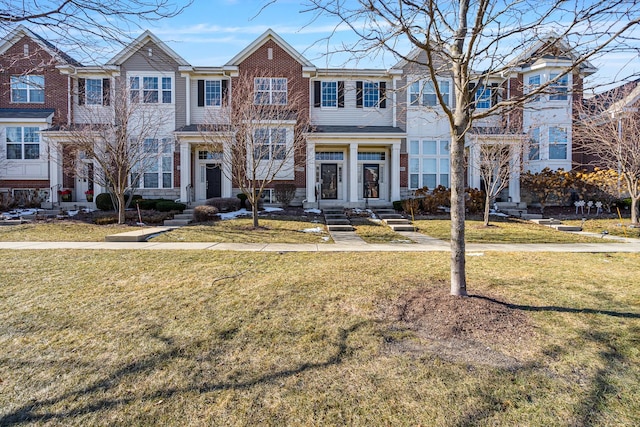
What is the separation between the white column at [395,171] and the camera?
62.4 feet

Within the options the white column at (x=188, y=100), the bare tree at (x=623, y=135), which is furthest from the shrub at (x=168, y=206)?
the bare tree at (x=623, y=135)

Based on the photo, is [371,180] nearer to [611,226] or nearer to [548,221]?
[548,221]

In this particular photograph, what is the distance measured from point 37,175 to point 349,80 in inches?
695

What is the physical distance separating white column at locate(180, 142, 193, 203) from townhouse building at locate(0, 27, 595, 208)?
0.05m

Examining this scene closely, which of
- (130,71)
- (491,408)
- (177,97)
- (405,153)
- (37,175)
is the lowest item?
(491,408)

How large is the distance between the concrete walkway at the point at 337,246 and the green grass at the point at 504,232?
2.48ft

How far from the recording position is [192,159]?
788 inches

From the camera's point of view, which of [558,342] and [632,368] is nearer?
[632,368]

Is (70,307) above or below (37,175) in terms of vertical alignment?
below

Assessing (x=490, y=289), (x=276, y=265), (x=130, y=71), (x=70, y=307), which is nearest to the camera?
(x=70, y=307)

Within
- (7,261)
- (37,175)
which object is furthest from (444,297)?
(37,175)

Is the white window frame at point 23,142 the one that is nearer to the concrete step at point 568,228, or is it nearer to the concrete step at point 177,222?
the concrete step at point 177,222

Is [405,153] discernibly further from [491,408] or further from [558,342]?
[491,408]

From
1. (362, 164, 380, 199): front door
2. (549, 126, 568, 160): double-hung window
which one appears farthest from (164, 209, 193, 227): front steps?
(549, 126, 568, 160): double-hung window
